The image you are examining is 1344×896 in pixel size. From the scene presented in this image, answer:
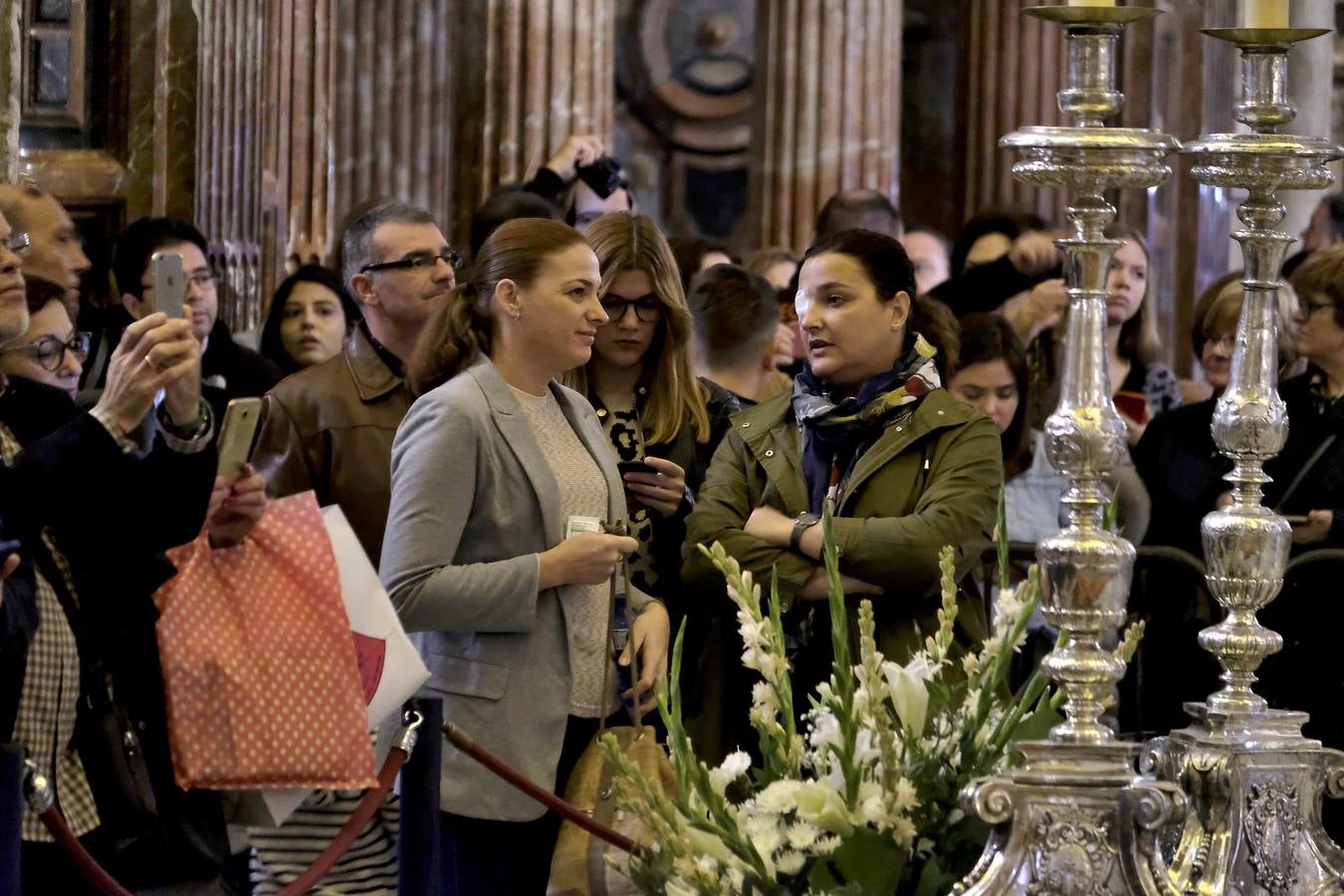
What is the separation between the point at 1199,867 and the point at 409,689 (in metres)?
1.39

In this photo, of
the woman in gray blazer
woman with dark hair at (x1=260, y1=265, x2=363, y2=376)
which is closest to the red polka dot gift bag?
the woman in gray blazer

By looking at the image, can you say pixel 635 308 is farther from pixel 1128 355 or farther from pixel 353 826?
pixel 1128 355

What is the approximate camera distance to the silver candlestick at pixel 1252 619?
338 centimetres

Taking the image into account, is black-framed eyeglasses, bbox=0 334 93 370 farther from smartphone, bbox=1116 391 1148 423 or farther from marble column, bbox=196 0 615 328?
smartphone, bbox=1116 391 1148 423

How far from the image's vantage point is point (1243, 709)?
11.5 feet

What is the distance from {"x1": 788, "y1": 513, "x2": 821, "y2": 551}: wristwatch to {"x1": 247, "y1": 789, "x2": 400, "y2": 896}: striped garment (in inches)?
37.8

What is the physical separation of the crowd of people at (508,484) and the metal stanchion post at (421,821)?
1.11ft

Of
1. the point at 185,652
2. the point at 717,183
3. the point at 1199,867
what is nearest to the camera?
the point at 1199,867

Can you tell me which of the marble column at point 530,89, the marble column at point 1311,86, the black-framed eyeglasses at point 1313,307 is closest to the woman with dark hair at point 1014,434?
the black-framed eyeglasses at point 1313,307

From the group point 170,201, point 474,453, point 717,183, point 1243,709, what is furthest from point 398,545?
point 717,183

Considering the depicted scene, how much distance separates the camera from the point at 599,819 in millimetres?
4207

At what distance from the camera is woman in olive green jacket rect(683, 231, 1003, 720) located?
188 inches

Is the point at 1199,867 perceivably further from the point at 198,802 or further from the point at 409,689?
the point at 198,802

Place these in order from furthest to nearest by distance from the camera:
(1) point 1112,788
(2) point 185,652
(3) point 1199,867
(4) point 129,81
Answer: (4) point 129,81 < (2) point 185,652 < (3) point 1199,867 < (1) point 1112,788
